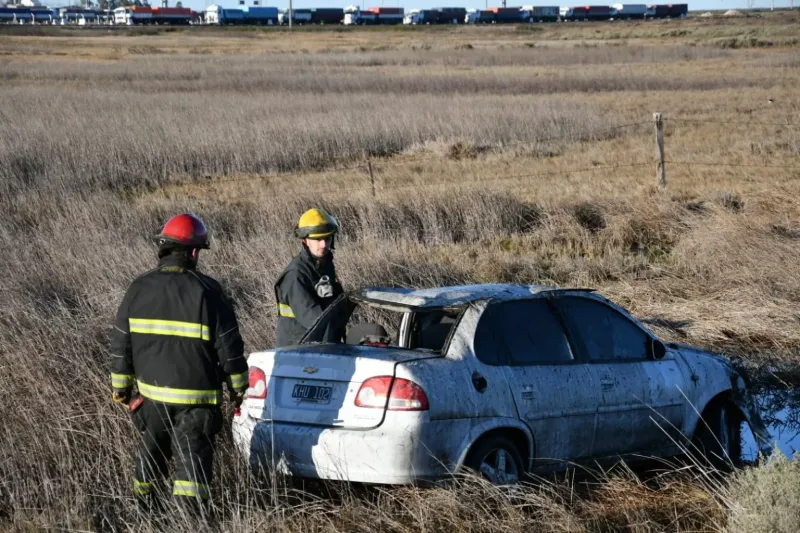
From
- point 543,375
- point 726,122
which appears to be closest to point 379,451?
point 543,375

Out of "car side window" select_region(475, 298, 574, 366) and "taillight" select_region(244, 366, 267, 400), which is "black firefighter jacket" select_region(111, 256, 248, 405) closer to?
"taillight" select_region(244, 366, 267, 400)

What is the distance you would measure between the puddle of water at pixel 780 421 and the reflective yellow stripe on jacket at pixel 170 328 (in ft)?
13.4

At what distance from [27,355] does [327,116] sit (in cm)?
1969

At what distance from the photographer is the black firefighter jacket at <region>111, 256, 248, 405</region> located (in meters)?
5.34

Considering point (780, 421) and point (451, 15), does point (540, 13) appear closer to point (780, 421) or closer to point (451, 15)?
point (451, 15)

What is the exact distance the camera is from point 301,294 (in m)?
6.77

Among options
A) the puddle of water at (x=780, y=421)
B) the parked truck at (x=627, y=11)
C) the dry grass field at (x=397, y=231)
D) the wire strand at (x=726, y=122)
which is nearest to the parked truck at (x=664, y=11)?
the parked truck at (x=627, y=11)

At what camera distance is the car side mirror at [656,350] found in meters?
6.89

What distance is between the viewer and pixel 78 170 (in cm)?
1920

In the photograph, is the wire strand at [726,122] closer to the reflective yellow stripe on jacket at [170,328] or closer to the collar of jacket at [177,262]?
the collar of jacket at [177,262]

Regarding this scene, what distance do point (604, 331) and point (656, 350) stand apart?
15.1 inches

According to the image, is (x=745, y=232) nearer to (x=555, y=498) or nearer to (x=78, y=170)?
(x=555, y=498)

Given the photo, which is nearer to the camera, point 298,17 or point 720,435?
point 720,435

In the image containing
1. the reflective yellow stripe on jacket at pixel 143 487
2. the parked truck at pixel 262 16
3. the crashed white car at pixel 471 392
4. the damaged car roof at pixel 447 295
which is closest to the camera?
the reflective yellow stripe on jacket at pixel 143 487
